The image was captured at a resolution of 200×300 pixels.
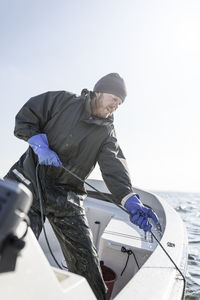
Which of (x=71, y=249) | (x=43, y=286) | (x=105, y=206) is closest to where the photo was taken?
(x=43, y=286)

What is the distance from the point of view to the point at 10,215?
60cm

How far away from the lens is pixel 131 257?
2.82m

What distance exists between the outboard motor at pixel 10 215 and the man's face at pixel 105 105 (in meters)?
1.85

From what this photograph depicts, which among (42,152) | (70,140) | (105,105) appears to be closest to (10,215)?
(42,152)

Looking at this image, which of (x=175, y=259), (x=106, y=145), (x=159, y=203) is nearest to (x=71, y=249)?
(x=175, y=259)

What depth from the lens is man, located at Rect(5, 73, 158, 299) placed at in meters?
2.03

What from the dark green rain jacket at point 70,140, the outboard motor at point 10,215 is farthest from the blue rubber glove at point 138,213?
the outboard motor at point 10,215

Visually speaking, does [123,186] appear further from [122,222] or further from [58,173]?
[122,222]

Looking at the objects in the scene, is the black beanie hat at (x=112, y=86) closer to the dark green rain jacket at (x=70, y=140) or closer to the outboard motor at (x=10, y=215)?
the dark green rain jacket at (x=70, y=140)

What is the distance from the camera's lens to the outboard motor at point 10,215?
594mm

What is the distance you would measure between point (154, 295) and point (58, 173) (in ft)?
4.18

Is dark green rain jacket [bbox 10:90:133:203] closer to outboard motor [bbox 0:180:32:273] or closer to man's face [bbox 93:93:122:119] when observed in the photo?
man's face [bbox 93:93:122:119]

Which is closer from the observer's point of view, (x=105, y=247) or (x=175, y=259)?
(x=175, y=259)

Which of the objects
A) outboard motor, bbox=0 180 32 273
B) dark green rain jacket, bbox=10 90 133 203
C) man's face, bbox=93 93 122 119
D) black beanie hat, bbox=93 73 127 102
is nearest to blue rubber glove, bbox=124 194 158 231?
dark green rain jacket, bbox=10 90 133 203
